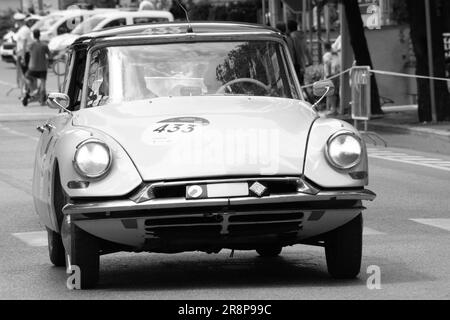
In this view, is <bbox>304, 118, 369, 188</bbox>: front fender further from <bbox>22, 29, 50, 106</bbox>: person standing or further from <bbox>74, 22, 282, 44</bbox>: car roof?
<bbox>22, 29, 50, 106</bbox>: person standing

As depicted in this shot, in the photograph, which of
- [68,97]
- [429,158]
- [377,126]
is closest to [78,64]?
[68,97]

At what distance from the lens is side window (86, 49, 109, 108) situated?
9.62 meters

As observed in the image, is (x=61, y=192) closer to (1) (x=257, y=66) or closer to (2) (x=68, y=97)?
(2) (x=68, y=97)

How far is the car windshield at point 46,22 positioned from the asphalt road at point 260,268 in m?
42.4

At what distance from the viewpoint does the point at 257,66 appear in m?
9.86

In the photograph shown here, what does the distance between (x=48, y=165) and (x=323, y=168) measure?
186cm

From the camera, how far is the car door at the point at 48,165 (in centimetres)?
928

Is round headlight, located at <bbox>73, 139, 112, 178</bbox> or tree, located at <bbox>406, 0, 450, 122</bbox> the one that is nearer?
round headlight, located at <bbox>73, 139, 112, 178</bbox>

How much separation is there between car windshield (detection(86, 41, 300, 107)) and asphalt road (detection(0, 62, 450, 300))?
1.18 m

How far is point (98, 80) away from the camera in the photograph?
32.0 feet

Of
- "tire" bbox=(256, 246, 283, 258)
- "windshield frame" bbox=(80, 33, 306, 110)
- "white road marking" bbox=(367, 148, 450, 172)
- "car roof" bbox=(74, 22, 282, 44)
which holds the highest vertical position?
"car roof" bbox=(74, 22, 282, 44)

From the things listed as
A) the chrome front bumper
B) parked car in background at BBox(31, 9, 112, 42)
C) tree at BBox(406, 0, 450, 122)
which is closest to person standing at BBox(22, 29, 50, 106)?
tree at BBox(406, 0, 450, 122)

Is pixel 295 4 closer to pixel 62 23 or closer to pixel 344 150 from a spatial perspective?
pixel 344 150
